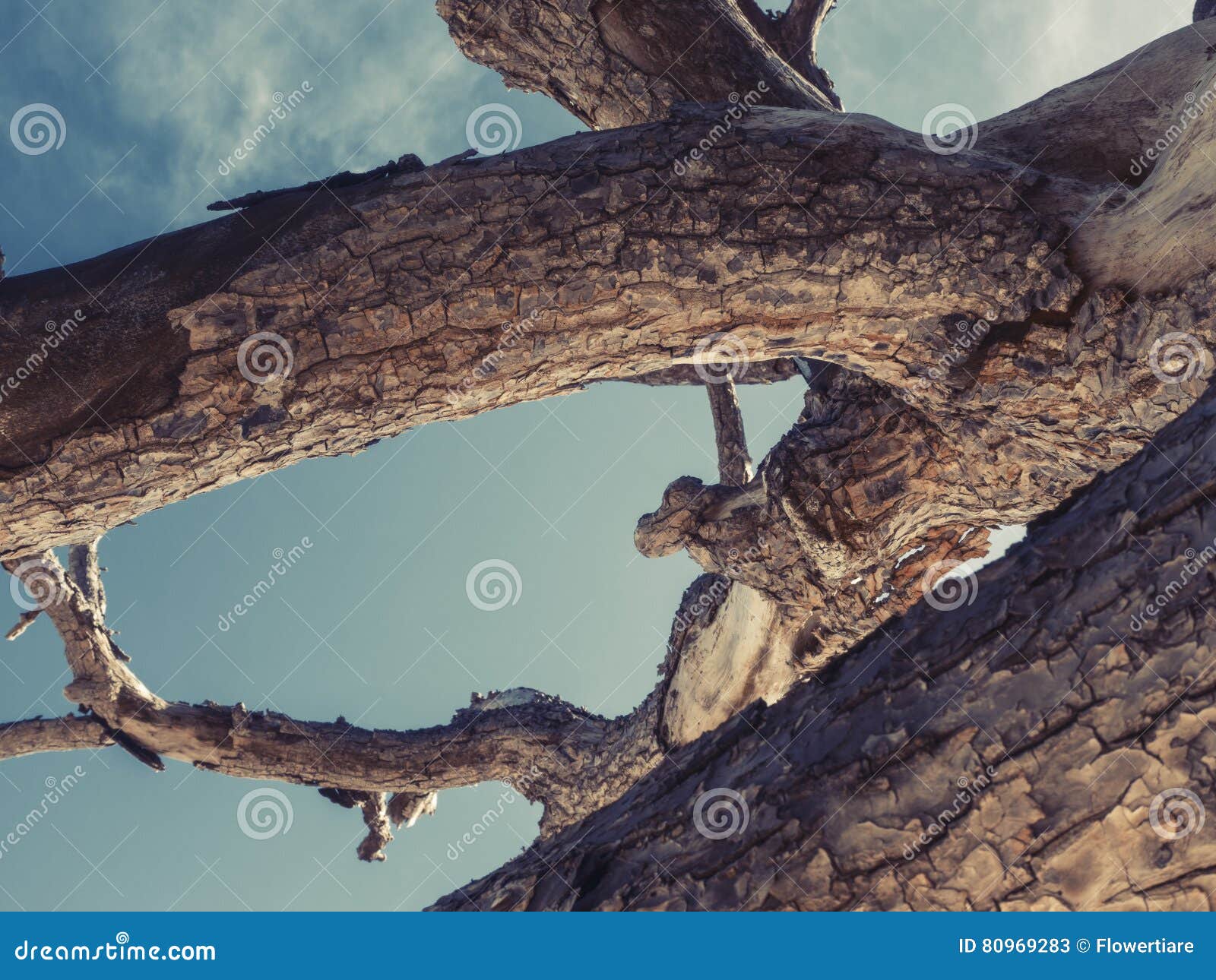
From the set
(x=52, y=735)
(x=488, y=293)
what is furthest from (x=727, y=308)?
(x=52, y=735)

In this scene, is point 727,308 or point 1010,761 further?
point 727,308

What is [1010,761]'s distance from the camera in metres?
1.41

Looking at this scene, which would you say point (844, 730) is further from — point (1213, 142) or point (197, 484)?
point (1213, 142)

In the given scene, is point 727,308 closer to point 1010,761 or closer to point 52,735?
point 1010,761

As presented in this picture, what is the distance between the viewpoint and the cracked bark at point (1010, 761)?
135cm

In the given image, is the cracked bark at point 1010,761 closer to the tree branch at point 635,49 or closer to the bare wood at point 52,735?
the tree branch at point 635,49

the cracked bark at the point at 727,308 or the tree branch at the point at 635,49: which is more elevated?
the tree branch at the point at 635,49

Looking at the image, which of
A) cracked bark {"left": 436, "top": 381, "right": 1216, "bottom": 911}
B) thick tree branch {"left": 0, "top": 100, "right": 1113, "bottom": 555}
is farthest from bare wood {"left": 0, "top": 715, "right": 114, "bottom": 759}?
cracked bark {"left": 436, "top": 381, "right": 1216, "bottom": 911}

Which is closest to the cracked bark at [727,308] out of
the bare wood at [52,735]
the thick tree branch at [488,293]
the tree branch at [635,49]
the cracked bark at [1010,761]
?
the thick tree branch at [488,293]

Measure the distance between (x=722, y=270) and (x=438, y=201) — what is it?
86 centimetres

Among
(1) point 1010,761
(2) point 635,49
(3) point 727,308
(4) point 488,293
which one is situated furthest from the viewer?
(2) point 635,49

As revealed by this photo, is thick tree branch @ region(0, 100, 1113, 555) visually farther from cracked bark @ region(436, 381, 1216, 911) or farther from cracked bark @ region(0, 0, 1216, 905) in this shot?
cracked bark @ region(436, 381, 1216, 911)

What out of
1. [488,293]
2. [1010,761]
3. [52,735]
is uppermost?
[488,293]
